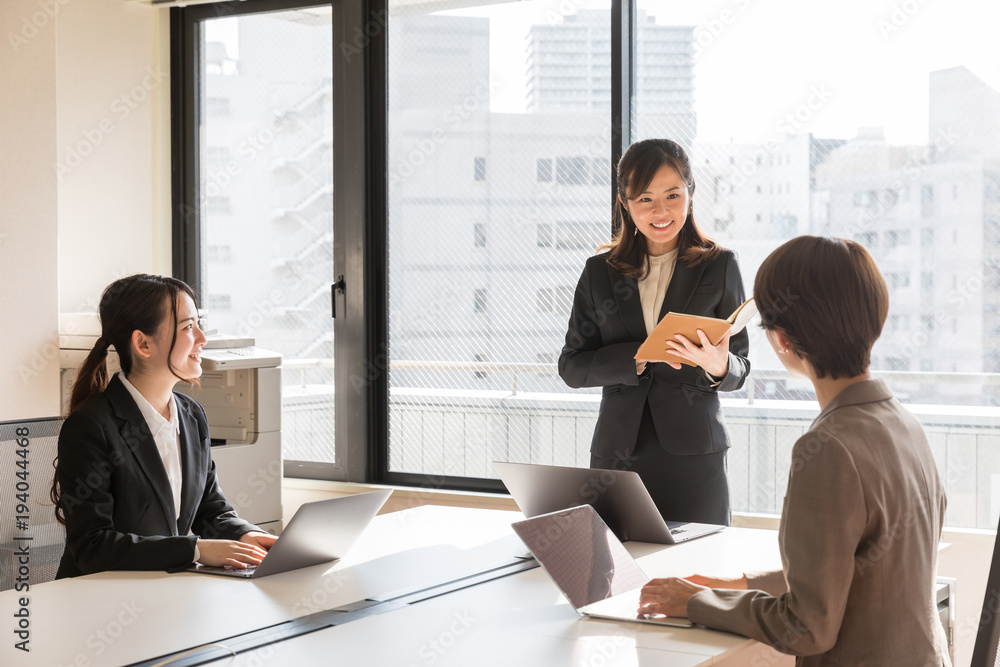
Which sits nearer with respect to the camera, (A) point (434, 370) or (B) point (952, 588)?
(B) point (952, 588)

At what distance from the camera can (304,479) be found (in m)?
4.06

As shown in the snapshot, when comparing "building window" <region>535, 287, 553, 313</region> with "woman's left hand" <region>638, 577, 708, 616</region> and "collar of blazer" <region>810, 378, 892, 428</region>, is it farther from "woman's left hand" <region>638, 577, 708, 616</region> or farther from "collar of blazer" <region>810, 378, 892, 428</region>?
"collar of blazer" <region>810, 378, 892, 428</region>

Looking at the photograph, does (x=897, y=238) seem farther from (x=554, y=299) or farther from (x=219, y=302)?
(x=219, y=302)

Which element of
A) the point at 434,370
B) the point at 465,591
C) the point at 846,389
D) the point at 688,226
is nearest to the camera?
the point at 846,389

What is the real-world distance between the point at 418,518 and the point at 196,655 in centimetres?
97

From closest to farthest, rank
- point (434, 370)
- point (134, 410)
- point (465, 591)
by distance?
point (465, 591), point (134, 410), point (434, 370)

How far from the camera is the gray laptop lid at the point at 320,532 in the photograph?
66.7 inches

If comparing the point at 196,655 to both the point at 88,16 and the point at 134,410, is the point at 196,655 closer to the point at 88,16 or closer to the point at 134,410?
the point at 134,410

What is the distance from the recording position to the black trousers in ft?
7.30

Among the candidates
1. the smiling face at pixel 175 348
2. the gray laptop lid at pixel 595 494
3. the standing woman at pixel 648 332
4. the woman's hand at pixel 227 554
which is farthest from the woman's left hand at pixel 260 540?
the standing woman at pixel 648 332

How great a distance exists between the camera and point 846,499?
3.91 feet

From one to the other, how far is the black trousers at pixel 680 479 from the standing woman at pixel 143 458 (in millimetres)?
871

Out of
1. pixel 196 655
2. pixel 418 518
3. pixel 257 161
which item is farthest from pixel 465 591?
pixel 257 161

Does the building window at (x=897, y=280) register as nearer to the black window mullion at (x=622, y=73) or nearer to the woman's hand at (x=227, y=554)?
the black window mullion at (x=622, y=73)
